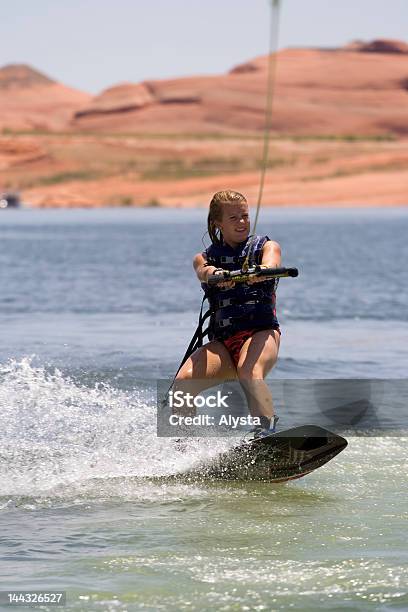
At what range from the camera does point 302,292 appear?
2131cm

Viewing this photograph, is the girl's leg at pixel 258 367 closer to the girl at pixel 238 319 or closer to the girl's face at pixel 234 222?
the girl at pixel 238 319

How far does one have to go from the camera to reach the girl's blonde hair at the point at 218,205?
6934 mm

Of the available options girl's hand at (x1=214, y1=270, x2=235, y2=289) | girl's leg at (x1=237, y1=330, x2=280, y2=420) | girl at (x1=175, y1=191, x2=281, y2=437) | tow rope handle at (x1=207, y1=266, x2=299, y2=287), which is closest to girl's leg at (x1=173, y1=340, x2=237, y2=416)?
girl at (x1=175, y1=191, x2=281, y2=437)

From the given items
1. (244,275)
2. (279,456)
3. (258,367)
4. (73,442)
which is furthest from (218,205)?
(73,442)

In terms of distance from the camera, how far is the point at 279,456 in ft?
23.7

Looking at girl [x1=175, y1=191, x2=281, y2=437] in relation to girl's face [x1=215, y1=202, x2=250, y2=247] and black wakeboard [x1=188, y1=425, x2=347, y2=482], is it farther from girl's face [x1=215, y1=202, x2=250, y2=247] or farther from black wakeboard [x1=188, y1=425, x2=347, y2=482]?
black wakeboard [x1=188, y1=425, x2=347, y2=482]

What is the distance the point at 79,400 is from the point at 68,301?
10.9 metres

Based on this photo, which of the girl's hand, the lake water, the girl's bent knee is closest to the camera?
the lake water

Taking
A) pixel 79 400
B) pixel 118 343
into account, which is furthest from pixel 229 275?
pixel 118 343

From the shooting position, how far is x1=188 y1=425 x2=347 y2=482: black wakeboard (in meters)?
7.09

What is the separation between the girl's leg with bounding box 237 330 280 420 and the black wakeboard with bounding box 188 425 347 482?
166 millimetres

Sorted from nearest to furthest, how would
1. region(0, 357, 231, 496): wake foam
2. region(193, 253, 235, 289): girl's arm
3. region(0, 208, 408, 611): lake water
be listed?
region(0, 208, 408, 611): lake water → region(193, 253, 235, 289): girl's arm → region(0, 357, 231, 496): wake foam

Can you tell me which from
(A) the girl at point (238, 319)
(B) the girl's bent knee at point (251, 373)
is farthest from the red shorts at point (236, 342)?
(B) the girl's bent knee at point (251, 373)

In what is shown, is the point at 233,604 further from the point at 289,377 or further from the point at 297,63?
the point at 297,63
